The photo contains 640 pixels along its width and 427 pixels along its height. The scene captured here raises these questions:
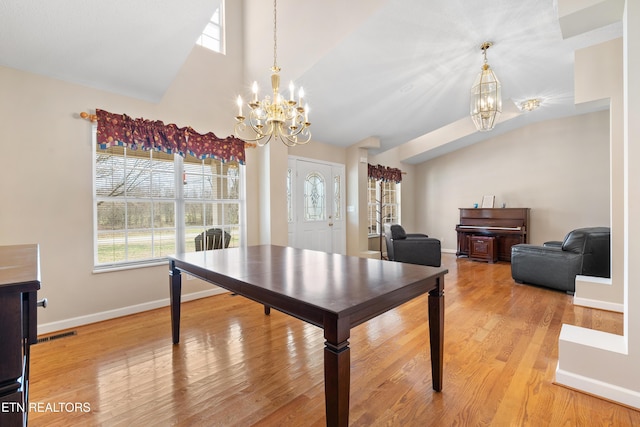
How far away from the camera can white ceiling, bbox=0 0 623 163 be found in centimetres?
242

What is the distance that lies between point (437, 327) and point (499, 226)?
5.31 m

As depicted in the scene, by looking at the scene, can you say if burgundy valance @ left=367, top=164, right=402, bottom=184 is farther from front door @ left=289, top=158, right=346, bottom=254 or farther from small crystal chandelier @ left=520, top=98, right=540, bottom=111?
small crystal chandelier @ left=520, top=98, right=540, bottom=111

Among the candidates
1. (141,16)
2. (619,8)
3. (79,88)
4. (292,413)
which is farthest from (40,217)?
(619,8)

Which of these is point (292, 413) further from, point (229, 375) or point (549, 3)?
point (549, 3)

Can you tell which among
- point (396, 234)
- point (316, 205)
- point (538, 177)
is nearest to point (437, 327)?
point (396, 234)

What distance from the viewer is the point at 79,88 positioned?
287 cm

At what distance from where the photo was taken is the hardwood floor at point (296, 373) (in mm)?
1609

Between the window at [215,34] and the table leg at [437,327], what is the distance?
400cm

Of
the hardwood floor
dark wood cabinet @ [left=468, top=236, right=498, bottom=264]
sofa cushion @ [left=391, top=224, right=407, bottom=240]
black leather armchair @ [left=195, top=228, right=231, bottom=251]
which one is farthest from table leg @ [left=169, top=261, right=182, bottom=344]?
dark wood cabinet @ [left=468, top=236, right=498, bottom=264]

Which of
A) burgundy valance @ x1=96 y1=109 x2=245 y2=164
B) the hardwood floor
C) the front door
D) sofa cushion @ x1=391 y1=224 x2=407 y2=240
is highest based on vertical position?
burgundy valance @ x1=96 y1=109 x2=245 y2=164

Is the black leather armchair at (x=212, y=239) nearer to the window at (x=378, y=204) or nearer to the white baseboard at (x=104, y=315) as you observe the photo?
the white baseboard at (x=104, y=315)

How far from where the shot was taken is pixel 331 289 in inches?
57.8

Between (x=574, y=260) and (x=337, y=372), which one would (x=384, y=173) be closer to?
(x=574, y=260)

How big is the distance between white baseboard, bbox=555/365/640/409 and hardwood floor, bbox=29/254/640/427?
0.05 meters
